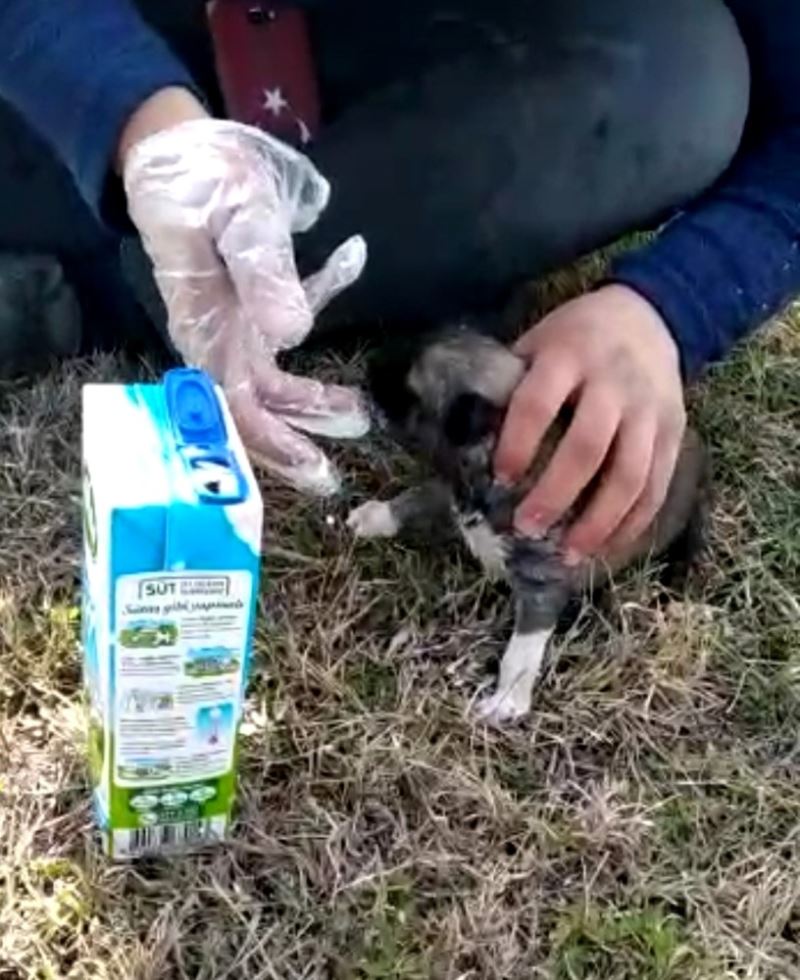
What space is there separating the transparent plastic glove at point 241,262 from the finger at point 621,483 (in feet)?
0.77

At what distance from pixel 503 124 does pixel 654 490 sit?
503 mm

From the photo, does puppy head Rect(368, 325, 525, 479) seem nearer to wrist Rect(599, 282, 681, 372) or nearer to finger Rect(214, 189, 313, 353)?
wrist Rect(599, 282, 681, 372)

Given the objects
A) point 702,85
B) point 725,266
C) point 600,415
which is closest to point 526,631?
point 600,415

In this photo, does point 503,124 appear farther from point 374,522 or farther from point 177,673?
point 177,673

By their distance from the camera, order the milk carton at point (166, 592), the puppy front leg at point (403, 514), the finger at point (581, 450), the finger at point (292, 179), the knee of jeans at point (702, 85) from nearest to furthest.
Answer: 1. the milk carton at point (166, 592)
2. the finger at point (292, 179)
3. the finger at point (581, 450)
4. the puppy front leg at point (403, 514)
5. the knee of jeans at point (702, 85)

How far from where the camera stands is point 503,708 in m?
1.71

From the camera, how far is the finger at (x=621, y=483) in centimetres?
158

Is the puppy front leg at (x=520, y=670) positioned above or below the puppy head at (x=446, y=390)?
below

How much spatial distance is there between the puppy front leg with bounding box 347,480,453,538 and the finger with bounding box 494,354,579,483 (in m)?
0.20

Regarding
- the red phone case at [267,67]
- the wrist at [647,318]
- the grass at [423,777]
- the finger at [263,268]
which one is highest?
the finger at [263,268]

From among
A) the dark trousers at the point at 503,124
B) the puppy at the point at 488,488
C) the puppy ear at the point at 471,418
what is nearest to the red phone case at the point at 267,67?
the dark trousers at the point at 503,124

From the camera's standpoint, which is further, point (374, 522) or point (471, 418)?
point (374, 522)

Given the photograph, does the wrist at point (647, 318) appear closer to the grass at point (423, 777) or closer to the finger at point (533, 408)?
the finger at point (533, 408)

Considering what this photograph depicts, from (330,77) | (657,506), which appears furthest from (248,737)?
(330,77)
